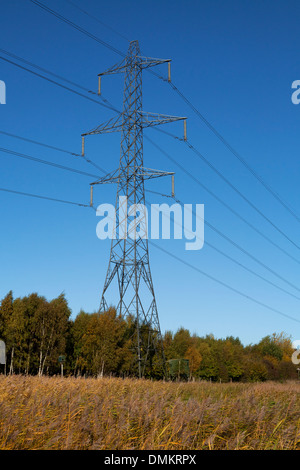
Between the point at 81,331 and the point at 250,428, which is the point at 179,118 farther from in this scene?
the point at 81,331

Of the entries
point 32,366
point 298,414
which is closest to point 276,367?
point 32,366

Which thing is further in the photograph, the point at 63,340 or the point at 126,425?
the point at 63,340

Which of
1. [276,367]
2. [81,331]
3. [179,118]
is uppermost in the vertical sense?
[179,118]

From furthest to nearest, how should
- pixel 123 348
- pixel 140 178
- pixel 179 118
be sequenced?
1. pixel 123 348
2. pixel 140 178
3. pixel 179 118

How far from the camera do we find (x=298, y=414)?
11.1 m

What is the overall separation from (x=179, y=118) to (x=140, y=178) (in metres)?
6.05

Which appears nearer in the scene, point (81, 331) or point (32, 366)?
point (32, 366)

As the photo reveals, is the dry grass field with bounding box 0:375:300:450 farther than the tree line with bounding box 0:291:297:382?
No

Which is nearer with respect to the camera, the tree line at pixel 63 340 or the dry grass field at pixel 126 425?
the dry grass field at pixel 126 425
